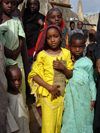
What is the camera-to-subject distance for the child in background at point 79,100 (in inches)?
92.3

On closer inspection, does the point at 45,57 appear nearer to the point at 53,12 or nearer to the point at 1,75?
the point at 1,75

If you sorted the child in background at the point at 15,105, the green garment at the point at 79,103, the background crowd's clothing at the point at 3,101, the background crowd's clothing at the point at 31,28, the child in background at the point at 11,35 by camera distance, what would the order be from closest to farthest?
the background crowd's clothing at the point at 3,101
the child in background at the point at 15,105
the green garment at the point at 79,103
the child in background at the point at 11,35
the background crowd's clothing at the point at 31,28

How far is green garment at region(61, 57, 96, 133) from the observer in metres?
2.34

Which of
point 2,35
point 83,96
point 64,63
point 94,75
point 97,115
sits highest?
point 2,35

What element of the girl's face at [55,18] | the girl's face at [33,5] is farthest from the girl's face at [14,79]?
the girl's face at [33,5]

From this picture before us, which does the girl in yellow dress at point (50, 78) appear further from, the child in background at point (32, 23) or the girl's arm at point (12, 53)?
the child in background at point (32, 23)

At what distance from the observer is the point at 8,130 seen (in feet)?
6.23

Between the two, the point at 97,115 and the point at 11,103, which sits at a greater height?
the point at 11,103

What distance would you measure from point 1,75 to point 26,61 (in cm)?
129

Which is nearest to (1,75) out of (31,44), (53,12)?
(53,12)

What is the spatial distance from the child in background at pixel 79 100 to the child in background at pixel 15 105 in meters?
0.56

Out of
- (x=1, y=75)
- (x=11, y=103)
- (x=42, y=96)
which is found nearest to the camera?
(x=1, y=75)

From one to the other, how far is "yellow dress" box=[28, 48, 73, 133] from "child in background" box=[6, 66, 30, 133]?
0.79 ft

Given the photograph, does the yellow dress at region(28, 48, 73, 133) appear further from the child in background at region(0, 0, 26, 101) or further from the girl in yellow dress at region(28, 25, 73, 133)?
the child in background at region(0, 0, 26, 101)
